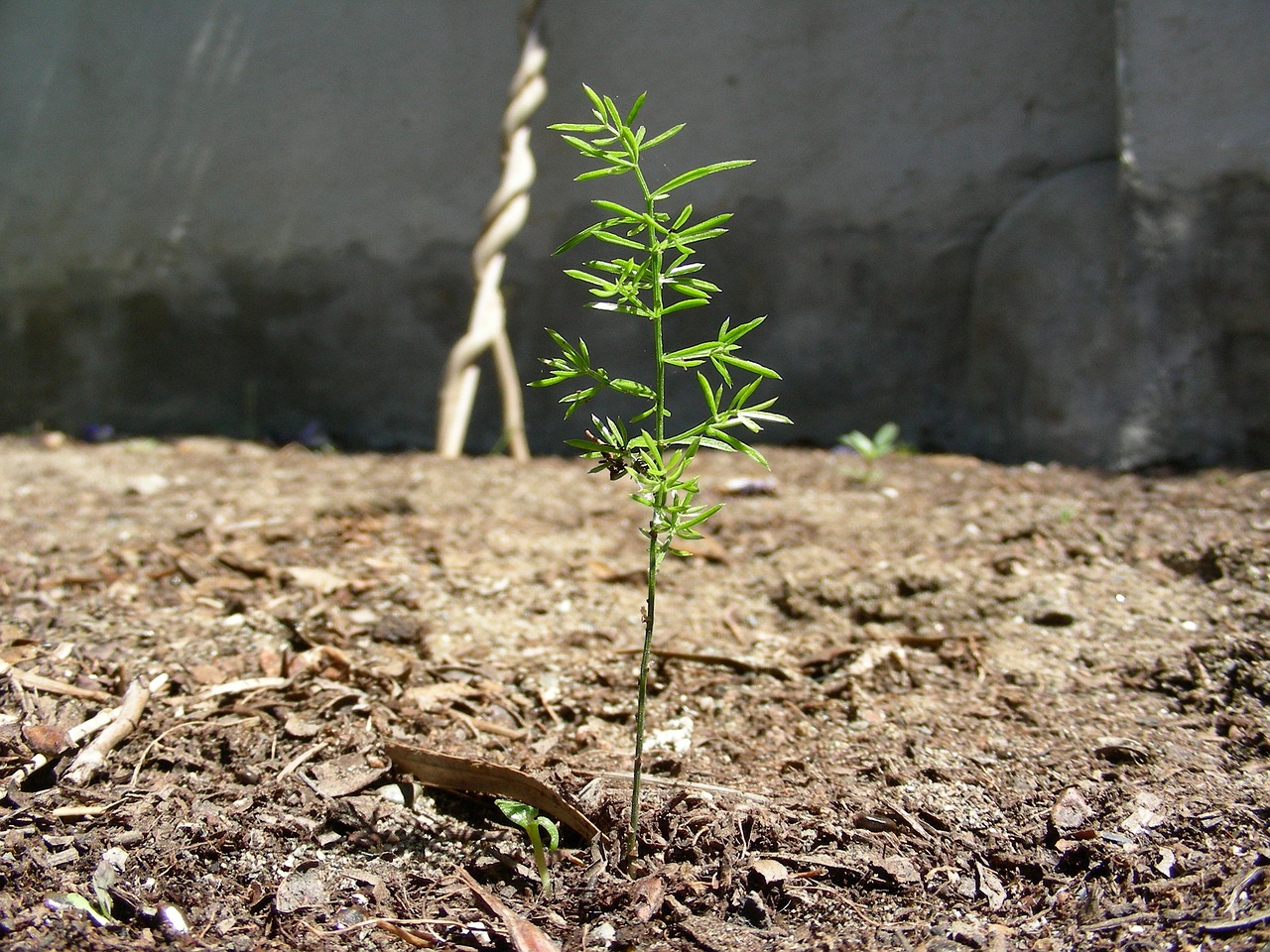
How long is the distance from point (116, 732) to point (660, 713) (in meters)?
1.03

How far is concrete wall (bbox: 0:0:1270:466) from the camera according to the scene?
3479 millimetres

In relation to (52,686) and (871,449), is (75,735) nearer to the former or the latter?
(52,686)

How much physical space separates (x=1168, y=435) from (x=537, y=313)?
7.97 ft

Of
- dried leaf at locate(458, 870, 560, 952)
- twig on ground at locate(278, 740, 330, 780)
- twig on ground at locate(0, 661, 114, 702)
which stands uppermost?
twig on ground at locate(0, 661, 114, 702)

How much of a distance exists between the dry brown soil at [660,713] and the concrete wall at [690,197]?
0.68 metres

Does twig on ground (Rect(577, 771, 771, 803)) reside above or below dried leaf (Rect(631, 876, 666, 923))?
above

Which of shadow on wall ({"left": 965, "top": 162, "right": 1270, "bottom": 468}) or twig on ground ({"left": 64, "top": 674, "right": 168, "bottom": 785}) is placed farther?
shadow on wall ({"left": 965, "top": 162, "right": 1270, "bottom": 468})

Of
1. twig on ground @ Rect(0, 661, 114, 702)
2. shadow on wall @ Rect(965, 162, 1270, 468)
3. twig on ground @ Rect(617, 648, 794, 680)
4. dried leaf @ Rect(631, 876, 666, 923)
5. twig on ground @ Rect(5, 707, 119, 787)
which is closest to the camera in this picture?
dried leaf @ Rect(631, 876, 666, 923)

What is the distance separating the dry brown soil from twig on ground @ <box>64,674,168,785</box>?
0.02m

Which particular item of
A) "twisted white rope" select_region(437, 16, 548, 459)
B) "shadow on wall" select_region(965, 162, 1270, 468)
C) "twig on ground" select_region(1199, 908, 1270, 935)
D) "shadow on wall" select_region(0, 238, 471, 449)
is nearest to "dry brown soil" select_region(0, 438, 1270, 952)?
"twig on ground" select_region(1199, 908, 1270, 935)

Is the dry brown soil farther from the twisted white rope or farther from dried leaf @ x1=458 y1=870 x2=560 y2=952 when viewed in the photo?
the twisted white rope

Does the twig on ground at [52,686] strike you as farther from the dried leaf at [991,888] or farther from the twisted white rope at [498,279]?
the twisted white rope at [498,279]

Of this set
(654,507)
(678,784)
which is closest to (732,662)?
(678,784)

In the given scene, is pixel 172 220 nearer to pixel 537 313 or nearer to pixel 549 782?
pixel 537 313
